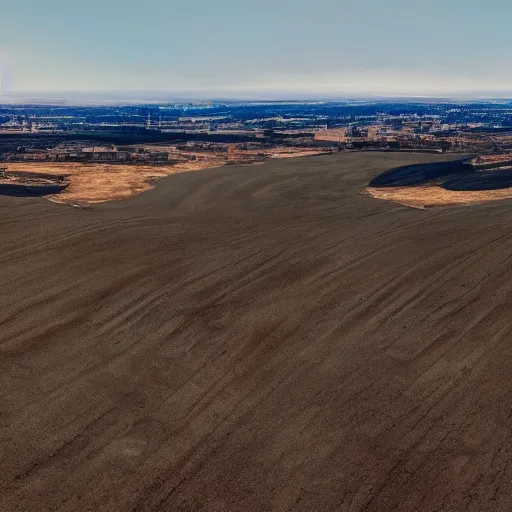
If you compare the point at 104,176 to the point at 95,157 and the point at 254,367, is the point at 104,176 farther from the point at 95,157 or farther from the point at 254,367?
the point at 254,367

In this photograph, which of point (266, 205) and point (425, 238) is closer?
point (425, 238)

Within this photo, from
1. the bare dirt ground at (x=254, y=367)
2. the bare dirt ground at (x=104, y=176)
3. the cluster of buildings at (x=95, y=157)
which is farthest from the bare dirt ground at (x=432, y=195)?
the cluster of buildings at (x=95, y=157)

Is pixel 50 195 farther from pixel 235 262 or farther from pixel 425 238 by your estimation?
pixel 425 238

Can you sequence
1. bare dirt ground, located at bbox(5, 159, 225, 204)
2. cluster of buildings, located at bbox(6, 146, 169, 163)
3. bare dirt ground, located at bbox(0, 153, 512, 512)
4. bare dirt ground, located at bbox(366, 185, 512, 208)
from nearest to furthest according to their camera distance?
bare dirt ground, located at bbox(0, 153, 512, 512) < bare dirt ground, located at bbox(366, 185, 512, 208) < bare dirt ground, located at bbox(5, 159, 225, 204) < cluster of buildings, located at bbox(6, 146, 169, 163)

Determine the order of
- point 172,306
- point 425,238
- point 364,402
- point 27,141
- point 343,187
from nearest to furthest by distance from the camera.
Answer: point 364,402, point 172,306, point 425,238, point 343,187, point 27,141

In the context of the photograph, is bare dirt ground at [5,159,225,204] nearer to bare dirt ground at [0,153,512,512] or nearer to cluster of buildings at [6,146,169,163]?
cluster of buildings at [6,146,169,163]

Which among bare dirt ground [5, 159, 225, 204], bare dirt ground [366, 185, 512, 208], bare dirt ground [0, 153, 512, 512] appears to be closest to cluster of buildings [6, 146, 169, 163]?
bare dirt ground [5, 159, 225, 204]

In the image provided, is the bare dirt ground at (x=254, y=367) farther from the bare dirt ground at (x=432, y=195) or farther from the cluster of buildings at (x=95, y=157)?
the cluster of buildings at (x=95, y=157)

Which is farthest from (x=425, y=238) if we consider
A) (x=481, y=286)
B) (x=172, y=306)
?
(x=172, y=306)
